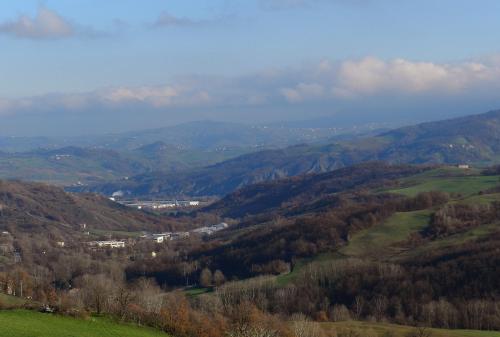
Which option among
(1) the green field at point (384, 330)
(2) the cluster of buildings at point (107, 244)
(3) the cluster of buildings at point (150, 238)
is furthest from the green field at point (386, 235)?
(3) the cluster of buildings at point (150, 238)

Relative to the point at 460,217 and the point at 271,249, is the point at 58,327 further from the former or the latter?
the point at 460,217

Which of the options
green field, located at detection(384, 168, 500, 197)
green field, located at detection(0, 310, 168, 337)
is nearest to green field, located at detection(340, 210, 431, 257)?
green field, located at detection(384, 168, 500, 197)

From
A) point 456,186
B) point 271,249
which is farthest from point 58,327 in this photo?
point 456,186

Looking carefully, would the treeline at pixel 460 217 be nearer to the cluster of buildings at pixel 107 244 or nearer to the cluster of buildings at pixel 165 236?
the cluster of buildings at pixel 107 244

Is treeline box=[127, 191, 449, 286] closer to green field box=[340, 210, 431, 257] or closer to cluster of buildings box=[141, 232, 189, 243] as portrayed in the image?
green field box=[340, 210, 431, 257]

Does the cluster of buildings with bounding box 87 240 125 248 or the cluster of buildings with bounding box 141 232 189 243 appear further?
the cluster of buildings with bounding box 141 232 189 243

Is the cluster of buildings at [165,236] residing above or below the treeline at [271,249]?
below

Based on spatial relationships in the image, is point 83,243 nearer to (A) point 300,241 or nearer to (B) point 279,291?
(A) point 300,241
